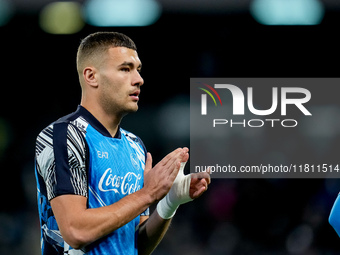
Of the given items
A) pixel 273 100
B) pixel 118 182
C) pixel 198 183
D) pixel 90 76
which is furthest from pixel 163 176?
pixel 273 100

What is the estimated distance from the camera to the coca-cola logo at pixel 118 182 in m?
2.54

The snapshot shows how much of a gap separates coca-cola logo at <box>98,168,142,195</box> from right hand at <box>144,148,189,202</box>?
0.15 meters

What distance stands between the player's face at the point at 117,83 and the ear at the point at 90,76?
32 millimetres

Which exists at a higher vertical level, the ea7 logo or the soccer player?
the ea7 logo

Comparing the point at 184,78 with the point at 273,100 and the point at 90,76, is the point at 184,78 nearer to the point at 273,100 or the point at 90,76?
the point at 273,100

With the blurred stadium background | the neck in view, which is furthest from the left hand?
the blurred stadium background

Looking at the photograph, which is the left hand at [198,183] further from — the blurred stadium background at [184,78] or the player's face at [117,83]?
the blurred stadium background at [184,78]

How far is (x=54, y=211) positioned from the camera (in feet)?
7.71

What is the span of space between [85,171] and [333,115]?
6083mm

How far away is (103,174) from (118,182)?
11 centimetres

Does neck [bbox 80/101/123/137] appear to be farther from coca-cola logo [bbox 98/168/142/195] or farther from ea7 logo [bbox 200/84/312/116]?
ea7 logo [bbox 200/84/312/116]

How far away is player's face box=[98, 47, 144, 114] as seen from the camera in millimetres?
2703

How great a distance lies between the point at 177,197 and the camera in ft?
9.32

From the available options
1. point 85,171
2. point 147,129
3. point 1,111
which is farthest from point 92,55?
point 1,111
